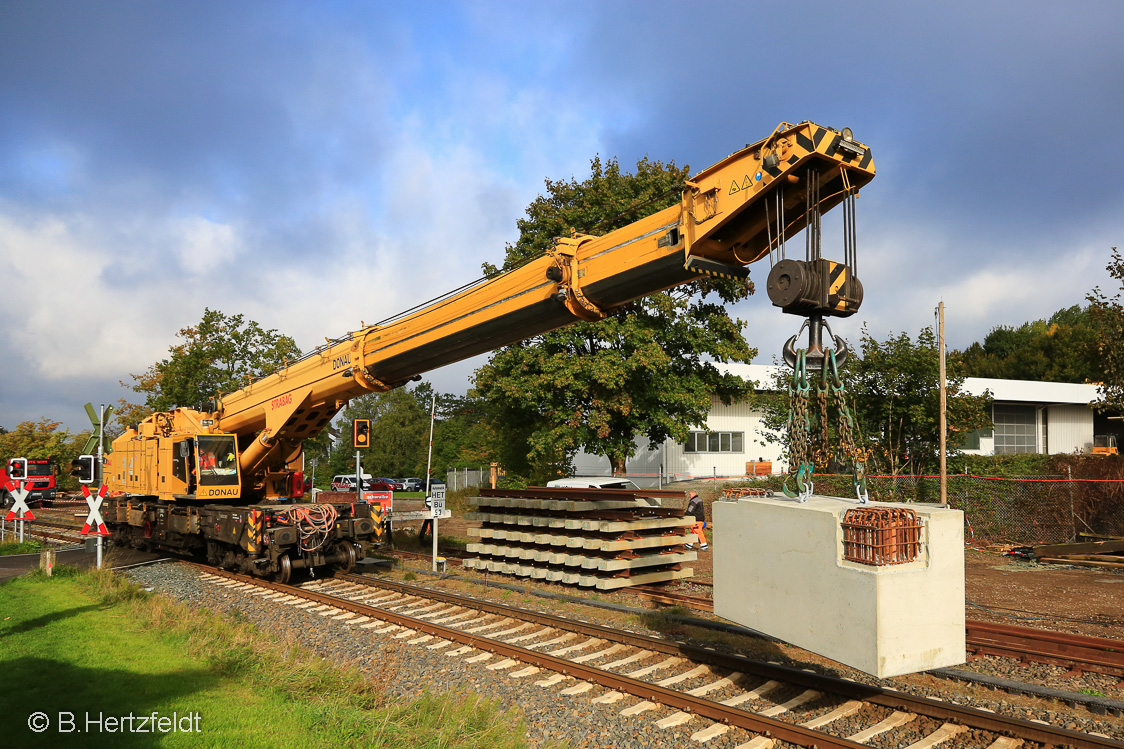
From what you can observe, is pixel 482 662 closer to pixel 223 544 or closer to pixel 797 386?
pixel 797 386

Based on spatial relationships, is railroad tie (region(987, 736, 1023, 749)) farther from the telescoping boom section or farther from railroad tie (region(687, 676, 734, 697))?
the telescoping boom section

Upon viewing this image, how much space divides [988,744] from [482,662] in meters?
4.75

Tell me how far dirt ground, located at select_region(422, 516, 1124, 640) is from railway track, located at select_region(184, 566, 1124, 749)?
5.23 feet

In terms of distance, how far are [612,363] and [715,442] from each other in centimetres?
1584

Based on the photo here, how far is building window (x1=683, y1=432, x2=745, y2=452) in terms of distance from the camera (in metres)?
35.5

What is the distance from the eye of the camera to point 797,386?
5.32 meters

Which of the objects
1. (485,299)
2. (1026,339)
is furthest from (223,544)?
(1026,339)

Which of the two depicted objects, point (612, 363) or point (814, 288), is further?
point (612, 363)

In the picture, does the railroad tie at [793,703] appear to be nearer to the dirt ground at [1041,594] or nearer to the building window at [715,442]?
the dirt ground at [1041,594]

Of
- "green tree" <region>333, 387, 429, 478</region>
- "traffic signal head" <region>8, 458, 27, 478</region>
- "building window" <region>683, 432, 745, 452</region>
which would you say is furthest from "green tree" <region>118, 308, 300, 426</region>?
"green tree" <region>333, 387, 429, 478</region>

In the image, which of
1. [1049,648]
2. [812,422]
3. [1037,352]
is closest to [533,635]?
[812,422]

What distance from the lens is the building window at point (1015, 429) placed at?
4122 cm

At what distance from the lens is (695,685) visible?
6.60 meters

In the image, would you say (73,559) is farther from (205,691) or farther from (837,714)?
(837,714)
